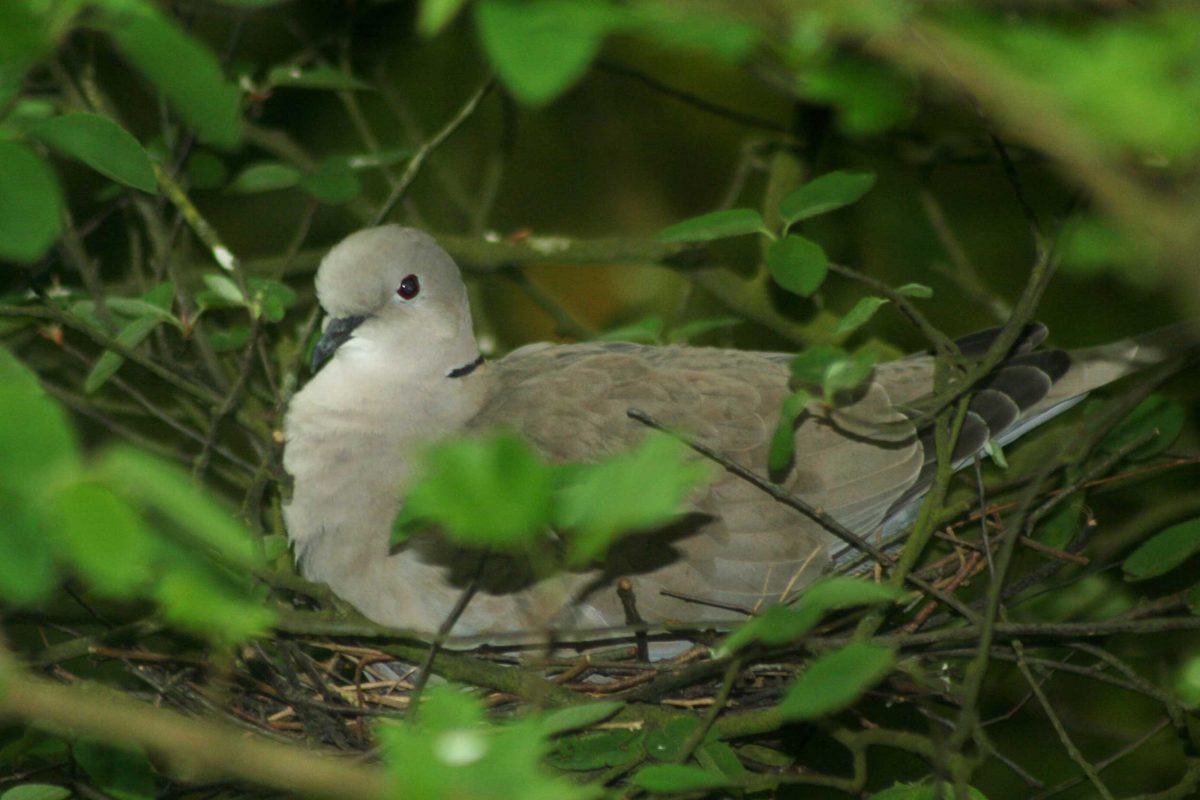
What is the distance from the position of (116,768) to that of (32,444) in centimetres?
141

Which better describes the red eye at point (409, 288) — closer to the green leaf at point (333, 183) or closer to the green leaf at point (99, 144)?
the green leaf at point (333, 183)

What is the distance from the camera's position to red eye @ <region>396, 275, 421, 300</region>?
3.07 m

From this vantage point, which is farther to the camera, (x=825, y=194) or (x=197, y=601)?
(x=825, y=194)

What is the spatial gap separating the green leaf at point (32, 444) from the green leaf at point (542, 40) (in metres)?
0.42

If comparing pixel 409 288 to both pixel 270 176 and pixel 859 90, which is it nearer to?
pixel 270 176

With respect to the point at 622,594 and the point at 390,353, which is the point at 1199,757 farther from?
the point at 390,353

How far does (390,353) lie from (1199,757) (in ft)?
5.98

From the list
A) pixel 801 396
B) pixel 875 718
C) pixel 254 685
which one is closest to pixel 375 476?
pixel 254 685

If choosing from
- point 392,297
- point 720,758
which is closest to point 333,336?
point 392,297

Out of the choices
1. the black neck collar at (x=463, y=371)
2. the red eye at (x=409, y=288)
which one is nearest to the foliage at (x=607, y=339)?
the red eye at (x=409, y=288)

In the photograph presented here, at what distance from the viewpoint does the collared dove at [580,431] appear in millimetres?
2807

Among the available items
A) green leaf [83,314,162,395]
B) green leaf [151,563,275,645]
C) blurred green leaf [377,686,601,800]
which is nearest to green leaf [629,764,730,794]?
blurred green leaf [377,686,601,800]

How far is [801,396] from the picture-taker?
207 cm

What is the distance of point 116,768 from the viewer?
2244 mm
